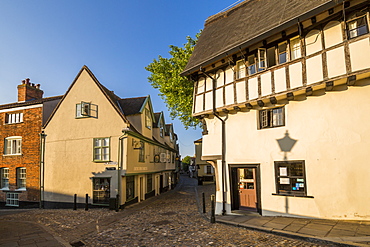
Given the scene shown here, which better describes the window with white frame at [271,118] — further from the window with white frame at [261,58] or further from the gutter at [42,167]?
the gutter at [42,167]

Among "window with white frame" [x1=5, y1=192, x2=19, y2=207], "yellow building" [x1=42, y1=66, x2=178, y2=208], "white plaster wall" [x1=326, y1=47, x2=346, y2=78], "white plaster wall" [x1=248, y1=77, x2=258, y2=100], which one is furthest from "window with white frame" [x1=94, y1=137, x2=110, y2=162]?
"white plaster wall" [x1=326, y1=47, x2=346, y2=78]

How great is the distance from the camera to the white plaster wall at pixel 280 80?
32.6 ft

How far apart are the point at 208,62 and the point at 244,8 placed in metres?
4.69

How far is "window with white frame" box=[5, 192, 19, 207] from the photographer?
20.2 metres

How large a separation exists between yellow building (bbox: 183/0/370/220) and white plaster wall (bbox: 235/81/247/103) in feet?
0.18

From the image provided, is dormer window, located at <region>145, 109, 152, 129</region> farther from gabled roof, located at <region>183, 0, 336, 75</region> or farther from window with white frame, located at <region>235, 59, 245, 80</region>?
window with white frame, located at <region>235, 59, 245, 80</region>

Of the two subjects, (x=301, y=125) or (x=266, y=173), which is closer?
(x=301, y=125)

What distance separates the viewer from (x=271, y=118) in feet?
35.9

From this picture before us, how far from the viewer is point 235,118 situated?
12078mm


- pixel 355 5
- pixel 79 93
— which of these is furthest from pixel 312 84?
pixel 79 93

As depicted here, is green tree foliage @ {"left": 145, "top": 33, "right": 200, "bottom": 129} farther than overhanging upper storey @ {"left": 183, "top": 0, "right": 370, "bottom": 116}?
Yes

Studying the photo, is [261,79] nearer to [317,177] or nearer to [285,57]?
[285,57]

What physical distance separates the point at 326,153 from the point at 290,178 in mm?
1795

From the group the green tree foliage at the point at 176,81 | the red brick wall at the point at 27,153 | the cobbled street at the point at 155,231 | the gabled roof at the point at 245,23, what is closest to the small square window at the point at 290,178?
the cobbled street at the point at 155,231
